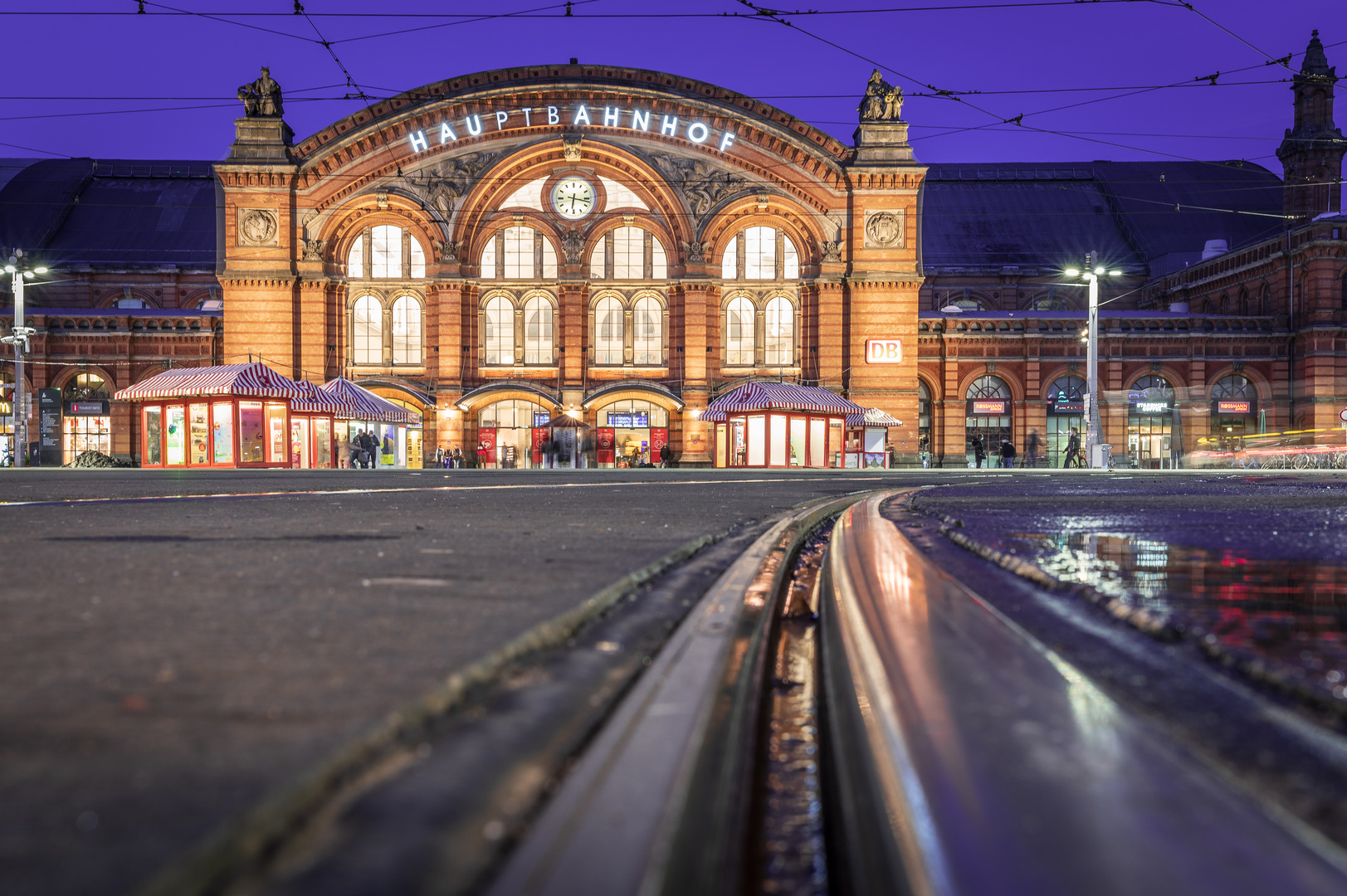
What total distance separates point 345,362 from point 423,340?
3040 millimetres

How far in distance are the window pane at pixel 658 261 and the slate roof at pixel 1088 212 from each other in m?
16.9

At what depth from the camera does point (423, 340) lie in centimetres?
3484

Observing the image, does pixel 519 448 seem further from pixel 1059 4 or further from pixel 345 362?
pixel 1059 4

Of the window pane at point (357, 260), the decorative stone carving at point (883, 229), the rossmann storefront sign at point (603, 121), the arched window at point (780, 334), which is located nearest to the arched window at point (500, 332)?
the window pane at point (357, 260)

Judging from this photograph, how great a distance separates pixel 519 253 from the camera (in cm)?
3494

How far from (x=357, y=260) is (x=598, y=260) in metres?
9.05

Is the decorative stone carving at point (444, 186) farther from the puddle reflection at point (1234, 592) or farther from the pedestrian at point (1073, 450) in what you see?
the puddle reflection at point (1234, 592)

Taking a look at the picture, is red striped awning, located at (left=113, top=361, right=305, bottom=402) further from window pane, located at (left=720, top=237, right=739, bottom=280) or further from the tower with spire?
the tower with spire

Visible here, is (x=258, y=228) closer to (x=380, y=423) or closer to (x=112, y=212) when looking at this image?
(x=380, y=423)

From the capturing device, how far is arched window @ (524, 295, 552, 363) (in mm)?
35062

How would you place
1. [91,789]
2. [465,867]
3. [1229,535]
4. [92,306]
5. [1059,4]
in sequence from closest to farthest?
[465,867], [91,789], [1229,535], [1059,4], [92,306]

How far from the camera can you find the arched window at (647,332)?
115 feet

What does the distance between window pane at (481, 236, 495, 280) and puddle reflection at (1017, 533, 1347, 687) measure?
3343 centimetres

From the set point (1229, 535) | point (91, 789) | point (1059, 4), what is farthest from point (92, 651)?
point (1059, 4)
